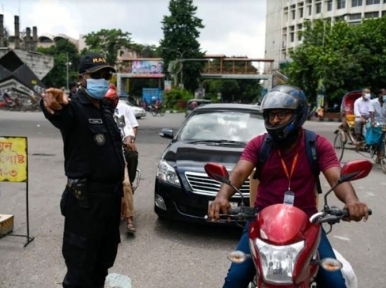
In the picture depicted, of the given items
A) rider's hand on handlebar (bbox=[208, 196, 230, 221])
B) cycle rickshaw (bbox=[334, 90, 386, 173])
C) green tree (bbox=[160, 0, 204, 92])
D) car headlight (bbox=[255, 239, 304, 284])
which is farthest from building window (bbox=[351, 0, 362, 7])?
car headlight (bbox=[255, 239, 304, 284])

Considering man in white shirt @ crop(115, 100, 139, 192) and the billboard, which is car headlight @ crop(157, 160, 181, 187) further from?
the billboard

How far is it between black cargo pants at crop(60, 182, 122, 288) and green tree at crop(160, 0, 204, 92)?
61706 mm

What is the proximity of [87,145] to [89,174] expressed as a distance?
0.21m

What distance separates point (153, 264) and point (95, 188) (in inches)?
71.1

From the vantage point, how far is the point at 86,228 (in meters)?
3.46

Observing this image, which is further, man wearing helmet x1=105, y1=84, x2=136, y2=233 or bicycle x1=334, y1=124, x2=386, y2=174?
bicycle x1=334, y1=124, x2=386, y2=174

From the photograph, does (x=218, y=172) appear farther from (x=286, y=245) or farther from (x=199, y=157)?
(x=199, y=157)

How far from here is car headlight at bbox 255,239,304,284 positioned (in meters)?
2.16

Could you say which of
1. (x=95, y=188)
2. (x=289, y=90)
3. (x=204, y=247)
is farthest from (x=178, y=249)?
(x=289, y=90)

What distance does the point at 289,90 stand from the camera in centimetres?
289

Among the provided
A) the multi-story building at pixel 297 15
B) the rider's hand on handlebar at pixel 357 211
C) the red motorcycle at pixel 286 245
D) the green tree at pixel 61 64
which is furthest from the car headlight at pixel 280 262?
the green tree at pixel 61 64

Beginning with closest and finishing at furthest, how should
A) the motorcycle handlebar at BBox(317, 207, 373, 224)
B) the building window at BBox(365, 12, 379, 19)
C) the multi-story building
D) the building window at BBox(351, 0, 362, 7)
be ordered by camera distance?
the motorcycle handlebar at BBox(317, 207, 373, 224)
the building window at BBox(365, 12, 379, 19)
the multi-story building
the building window at BBox(351, 0, 362, 7)

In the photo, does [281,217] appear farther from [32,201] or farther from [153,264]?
[32,201]

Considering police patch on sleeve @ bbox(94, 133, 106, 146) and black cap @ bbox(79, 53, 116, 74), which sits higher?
black cap @ bbox(79, 53, 116, 74)
